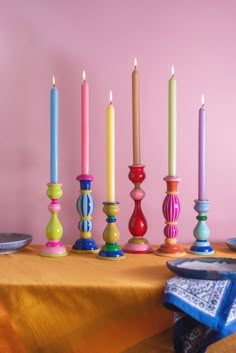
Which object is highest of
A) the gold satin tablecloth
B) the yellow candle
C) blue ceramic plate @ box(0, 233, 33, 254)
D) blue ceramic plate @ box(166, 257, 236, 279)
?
the yellow candle

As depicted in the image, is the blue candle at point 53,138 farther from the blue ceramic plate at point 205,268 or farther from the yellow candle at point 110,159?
the blue ceramic plate at point 205,268

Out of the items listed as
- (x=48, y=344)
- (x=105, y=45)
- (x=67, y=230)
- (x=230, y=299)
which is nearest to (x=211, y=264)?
(x=230, y=299)

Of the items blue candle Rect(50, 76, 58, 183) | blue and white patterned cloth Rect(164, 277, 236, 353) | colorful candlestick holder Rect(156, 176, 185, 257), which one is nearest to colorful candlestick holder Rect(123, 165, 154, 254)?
colorful candlestick holder Rect(156, 176, 185, 257)

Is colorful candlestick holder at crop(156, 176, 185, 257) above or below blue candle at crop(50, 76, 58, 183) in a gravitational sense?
below

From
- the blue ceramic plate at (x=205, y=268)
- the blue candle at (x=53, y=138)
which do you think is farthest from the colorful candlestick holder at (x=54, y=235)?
the blue ceramic plate at (x=205, y=268)

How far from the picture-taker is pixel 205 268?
2.43 ft

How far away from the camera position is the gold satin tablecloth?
653 millimetres

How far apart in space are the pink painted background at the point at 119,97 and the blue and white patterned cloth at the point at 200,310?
0.41 m

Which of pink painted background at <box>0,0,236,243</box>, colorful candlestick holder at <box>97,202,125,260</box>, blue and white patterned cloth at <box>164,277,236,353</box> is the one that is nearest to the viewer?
blue and white patterned cloth at <box>164,277,236,353</box>

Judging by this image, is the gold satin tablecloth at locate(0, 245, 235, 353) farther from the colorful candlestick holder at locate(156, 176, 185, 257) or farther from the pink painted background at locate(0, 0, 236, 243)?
the pink painted background at locate(0, 0, 236, 243)

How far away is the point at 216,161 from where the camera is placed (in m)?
1.04

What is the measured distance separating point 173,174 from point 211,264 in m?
0.20

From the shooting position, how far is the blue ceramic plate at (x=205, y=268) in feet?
2.13

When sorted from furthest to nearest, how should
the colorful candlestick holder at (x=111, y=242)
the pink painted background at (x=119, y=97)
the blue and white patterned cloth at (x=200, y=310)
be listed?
the pink painted background at (x=119, y=97)
the colorful candlestick holder at (x=111, y=242)
the blue and white patterned cloth at (x=200, y=310)
